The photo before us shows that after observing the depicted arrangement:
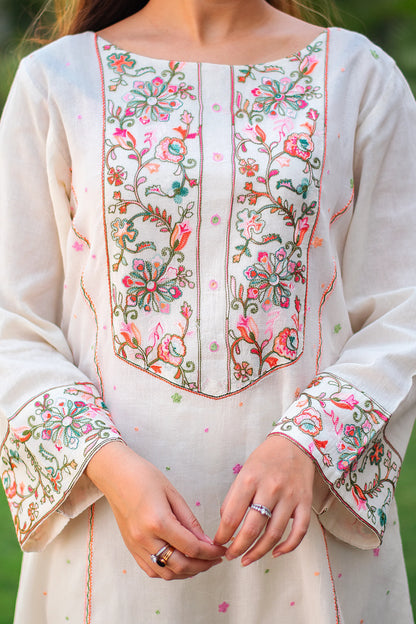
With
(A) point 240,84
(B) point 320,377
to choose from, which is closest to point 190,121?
(A) point 240,84

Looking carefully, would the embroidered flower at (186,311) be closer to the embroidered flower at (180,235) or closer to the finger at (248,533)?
the embroidered flower at (180,235)

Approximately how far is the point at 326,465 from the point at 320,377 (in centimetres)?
15

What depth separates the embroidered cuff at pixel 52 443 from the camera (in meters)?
1.15

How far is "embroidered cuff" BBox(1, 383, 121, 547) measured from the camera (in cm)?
115

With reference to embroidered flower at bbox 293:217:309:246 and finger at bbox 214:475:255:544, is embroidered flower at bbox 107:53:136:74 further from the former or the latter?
finger at bbox 214:475:255:544

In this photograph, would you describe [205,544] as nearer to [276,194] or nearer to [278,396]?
[278,396]

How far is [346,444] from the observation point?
1167 mm

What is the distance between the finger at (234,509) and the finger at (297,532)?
0.22 feet

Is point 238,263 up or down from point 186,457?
up

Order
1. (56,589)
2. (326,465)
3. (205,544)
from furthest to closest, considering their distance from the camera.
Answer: (56,589) → (326,465) → (205,544)

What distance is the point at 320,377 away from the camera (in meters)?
1.22

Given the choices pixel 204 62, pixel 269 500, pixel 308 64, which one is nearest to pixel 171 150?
pixel 204 62

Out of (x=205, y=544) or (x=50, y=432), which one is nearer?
(x=205, y=544)

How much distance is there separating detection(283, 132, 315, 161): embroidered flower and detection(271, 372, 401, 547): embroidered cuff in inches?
13.7
